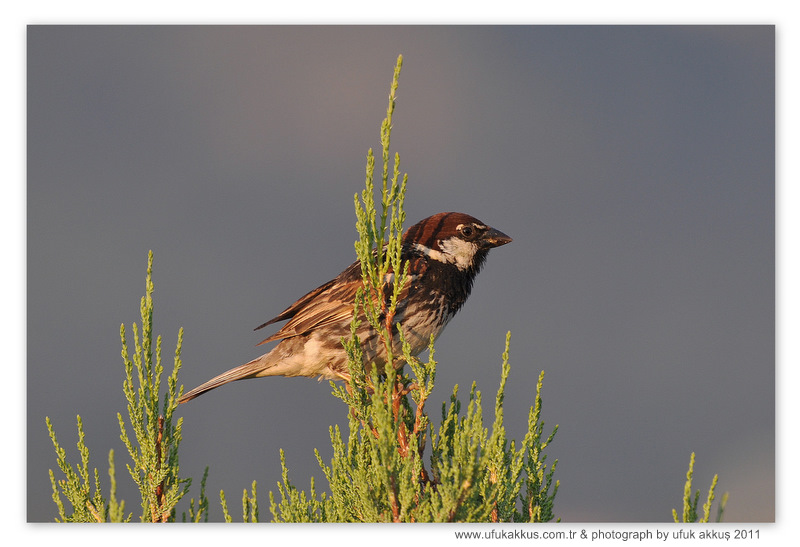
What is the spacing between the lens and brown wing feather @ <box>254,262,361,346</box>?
3.86 meters

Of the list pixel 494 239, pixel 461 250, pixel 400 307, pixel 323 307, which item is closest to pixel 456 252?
pixel 461 250

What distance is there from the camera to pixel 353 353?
9.66 ft

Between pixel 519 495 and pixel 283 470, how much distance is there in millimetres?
971

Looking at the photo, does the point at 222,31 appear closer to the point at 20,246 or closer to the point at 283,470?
the point at 20,246

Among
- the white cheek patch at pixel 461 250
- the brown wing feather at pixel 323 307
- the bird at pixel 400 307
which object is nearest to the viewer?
the bird at pixel 400 307

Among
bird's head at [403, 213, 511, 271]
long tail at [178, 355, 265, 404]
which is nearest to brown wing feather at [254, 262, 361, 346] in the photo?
long tail at [178, 355, 265, 404]

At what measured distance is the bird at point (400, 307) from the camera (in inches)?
145

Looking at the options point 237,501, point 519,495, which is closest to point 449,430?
point 519,495

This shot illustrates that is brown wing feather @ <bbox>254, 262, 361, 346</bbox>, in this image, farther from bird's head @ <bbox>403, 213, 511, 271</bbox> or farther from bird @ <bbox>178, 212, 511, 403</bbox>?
bird's head @ <bbox>403, 213, 511, 271</bbox>

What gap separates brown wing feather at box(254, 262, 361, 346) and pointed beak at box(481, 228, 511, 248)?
71 centimetres

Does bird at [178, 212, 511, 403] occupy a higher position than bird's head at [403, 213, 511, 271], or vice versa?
bird's head at [403, 213, 511, 271]

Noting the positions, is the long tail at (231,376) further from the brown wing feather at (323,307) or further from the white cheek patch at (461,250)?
the white cheek patch at (461,250)

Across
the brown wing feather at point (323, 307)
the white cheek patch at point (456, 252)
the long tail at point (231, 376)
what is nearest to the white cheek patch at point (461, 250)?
the white cheek patch at point (456, 252)

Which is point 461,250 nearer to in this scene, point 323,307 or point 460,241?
point 460,241
